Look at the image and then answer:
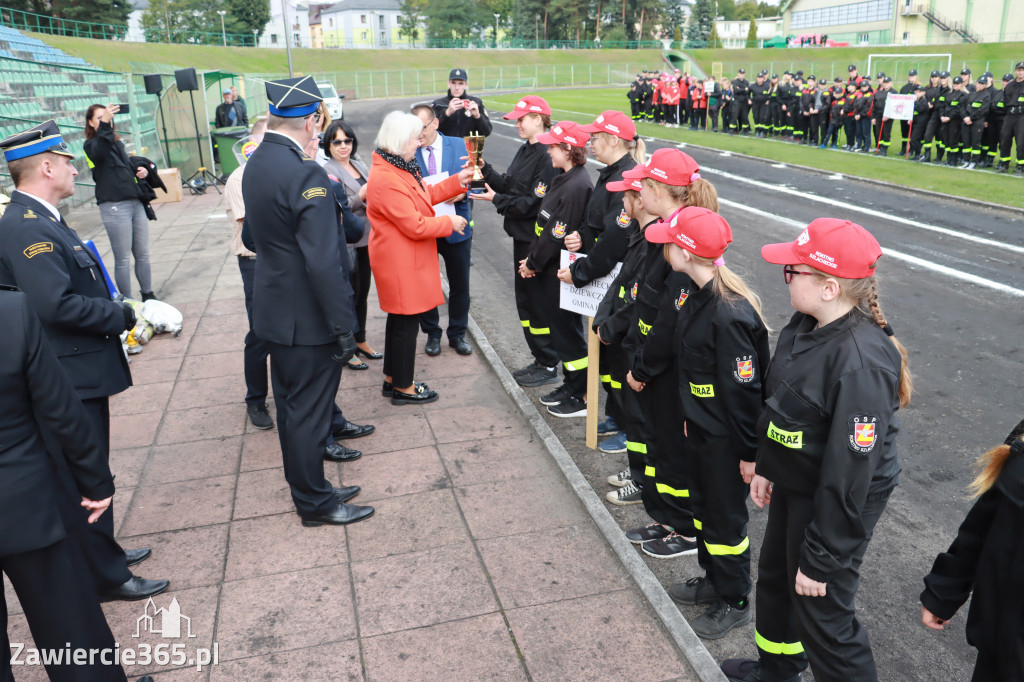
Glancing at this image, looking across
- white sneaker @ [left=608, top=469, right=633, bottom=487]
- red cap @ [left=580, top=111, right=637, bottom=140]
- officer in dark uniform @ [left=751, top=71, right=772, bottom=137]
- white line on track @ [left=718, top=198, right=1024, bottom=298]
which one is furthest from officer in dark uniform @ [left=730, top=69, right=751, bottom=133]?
white sneaker @ [left=608, top=469, right=633, bottom=487]

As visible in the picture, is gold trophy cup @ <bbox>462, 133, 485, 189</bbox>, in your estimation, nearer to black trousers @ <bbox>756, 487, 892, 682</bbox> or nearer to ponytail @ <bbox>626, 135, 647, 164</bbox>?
ponytail @ <bbox>626, 135, 647, 164</bbox>

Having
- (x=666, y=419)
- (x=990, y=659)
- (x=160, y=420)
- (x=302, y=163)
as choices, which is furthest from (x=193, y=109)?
(x=990, y=659)

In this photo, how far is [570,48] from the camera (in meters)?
90.8

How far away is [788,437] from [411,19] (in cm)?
11183

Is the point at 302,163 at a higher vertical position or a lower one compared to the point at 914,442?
higher

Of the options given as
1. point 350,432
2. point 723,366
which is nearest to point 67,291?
point 350,432

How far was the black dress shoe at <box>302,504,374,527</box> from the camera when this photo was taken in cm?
464

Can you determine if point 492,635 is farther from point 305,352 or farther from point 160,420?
point 160,420

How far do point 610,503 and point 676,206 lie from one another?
203 centimetres

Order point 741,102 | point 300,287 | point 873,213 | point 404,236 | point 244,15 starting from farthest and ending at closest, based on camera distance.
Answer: point 244,15 → point 741,102 → point 873,213 → point 404,236 → point 300,287

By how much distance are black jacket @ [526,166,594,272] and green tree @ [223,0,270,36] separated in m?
94.2

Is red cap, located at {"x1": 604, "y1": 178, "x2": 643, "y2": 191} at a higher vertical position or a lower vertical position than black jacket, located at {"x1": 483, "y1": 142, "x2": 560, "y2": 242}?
higher

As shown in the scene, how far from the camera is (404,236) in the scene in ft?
19.3

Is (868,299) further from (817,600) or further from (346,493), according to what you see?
(346,493)
